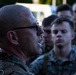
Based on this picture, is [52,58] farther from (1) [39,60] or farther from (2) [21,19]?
(2) [21,19]

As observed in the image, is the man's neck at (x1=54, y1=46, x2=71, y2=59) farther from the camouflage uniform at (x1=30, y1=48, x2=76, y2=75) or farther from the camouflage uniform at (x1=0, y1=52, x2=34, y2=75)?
the camouflage uniform at (x1=0, y1=52, x2=34, y2=75)

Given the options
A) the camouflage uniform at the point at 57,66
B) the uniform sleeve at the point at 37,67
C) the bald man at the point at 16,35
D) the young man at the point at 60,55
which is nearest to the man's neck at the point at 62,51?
the young man at the point at 60,55

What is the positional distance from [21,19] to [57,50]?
2.38 metres

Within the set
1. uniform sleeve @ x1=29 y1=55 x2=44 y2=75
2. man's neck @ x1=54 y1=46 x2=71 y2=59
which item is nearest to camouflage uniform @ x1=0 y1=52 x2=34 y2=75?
uniform sleeve @ x1=29 y1=55 x2=44 y2=75

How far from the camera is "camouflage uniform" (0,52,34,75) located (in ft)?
6.88

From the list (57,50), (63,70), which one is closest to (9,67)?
(63,70)

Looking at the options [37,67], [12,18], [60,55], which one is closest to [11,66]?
[12,18]

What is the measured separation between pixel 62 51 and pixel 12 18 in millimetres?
2416

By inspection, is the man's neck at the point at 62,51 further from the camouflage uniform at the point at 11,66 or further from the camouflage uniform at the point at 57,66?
the camouflage uniform at the point at 11,66

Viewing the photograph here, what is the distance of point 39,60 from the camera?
4355 millimetres

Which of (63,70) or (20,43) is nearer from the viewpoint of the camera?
(20,43)

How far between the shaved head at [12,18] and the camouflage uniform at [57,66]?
6.47 feet

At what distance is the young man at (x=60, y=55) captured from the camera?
4230 millimetres

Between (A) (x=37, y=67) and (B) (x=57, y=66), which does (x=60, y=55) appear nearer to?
(B) (x=57, y=66)
